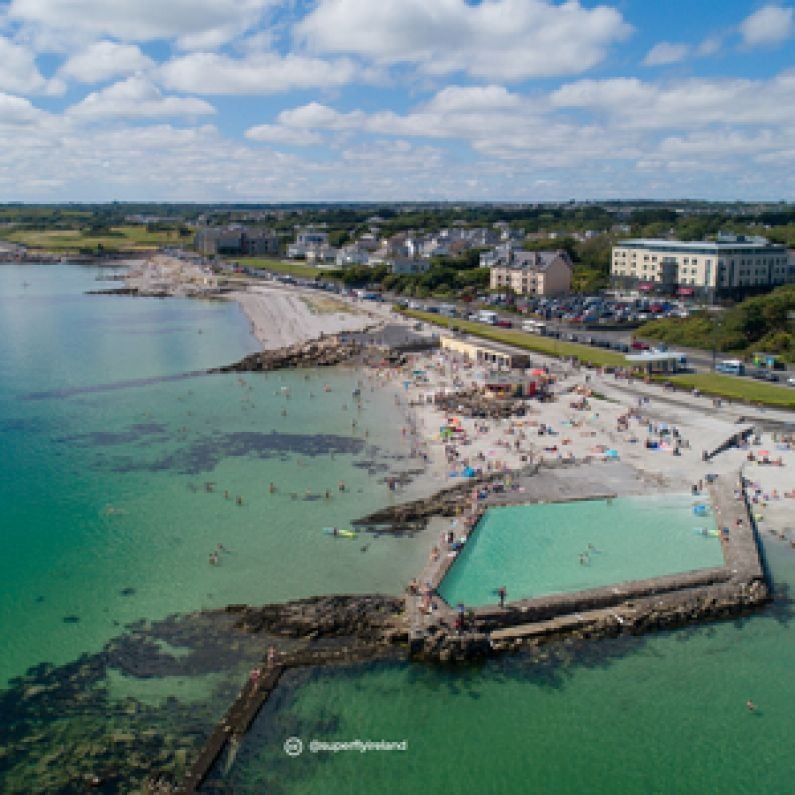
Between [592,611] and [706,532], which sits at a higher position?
[706,532]

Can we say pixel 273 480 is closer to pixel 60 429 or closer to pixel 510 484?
pixel 510 484

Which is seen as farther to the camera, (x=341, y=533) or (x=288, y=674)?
(x=341, y=533)

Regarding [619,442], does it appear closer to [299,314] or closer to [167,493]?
[167,493]

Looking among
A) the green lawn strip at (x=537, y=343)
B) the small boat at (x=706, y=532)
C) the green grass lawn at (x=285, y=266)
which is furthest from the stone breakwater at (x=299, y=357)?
the green grass lawn at (x=285, y=266)

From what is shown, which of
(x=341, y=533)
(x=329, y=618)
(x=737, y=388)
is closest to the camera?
(x=329, y=618)

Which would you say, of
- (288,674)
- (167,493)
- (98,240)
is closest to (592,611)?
(288,674)

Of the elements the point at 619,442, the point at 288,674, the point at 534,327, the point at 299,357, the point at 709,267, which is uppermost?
the point at 709,267
